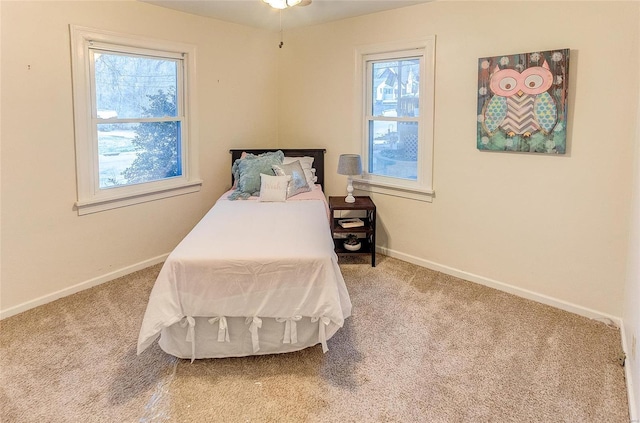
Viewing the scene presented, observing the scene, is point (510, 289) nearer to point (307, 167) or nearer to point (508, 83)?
point (508, 83)

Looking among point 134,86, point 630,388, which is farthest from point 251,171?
point 630,388

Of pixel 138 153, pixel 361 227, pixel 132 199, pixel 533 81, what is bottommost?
pixel 361 227

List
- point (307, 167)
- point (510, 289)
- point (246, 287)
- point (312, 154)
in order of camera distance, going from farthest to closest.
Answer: point (312, 154), point (307, 167), point (510, 289), point (246, 287)

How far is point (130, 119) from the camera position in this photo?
3.69 meters

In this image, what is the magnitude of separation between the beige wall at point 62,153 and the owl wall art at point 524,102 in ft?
8.27

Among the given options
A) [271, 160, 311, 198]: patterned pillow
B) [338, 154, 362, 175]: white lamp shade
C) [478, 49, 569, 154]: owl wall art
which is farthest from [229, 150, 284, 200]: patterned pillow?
[478, 49, 569, 154]: owl wall art

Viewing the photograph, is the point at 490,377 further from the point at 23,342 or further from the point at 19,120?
the point at 19,120

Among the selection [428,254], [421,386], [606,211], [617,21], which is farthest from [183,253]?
[617,21]

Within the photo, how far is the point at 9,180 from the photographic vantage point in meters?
2.87

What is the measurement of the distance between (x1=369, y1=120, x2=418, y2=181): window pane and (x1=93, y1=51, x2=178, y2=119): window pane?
194 cm

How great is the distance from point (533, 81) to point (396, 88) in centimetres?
133

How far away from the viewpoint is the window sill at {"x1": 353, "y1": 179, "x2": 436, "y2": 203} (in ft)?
12.6

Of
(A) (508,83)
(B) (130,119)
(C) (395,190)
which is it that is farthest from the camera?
(C) (395,190)

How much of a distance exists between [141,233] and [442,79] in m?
2.91
